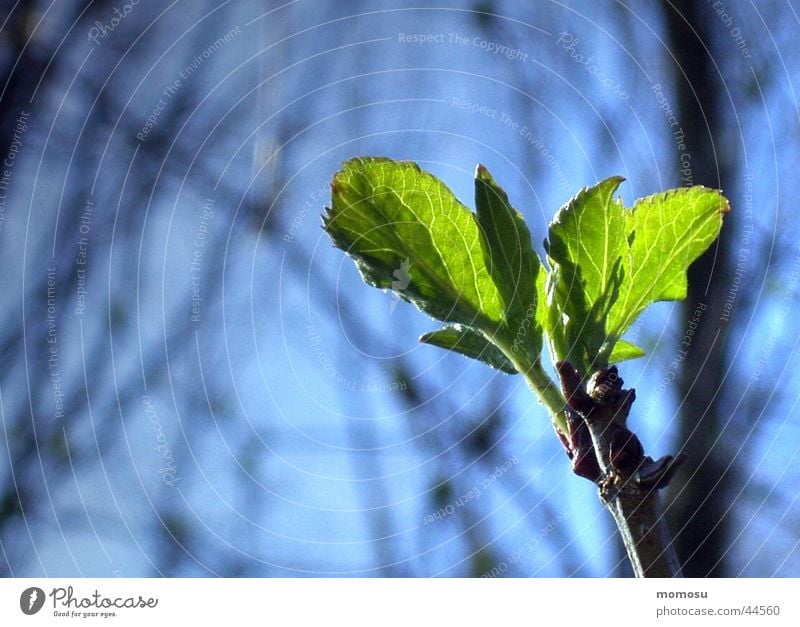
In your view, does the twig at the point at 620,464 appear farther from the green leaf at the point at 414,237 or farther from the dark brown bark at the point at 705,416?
the dark brown bark at the point at 705,416

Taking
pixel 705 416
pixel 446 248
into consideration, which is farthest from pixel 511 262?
pixel 705 416

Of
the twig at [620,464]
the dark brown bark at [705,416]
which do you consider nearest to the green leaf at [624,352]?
the twig at [620,464]

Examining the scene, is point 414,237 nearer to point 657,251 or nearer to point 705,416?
point 657,251

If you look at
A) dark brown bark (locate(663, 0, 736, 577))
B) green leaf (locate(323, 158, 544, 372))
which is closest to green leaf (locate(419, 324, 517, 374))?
green leaf (locate(323, 158, 544, 372))

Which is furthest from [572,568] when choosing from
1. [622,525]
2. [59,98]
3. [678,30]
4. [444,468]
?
[59,98]

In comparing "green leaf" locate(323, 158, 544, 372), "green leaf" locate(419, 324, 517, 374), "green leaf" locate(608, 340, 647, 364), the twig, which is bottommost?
the twig

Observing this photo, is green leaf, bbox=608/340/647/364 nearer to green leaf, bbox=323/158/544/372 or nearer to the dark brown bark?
green leaf, bbox=323/158/544/372

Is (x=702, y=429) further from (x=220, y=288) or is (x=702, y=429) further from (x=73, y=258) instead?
(x=73, y=258)
